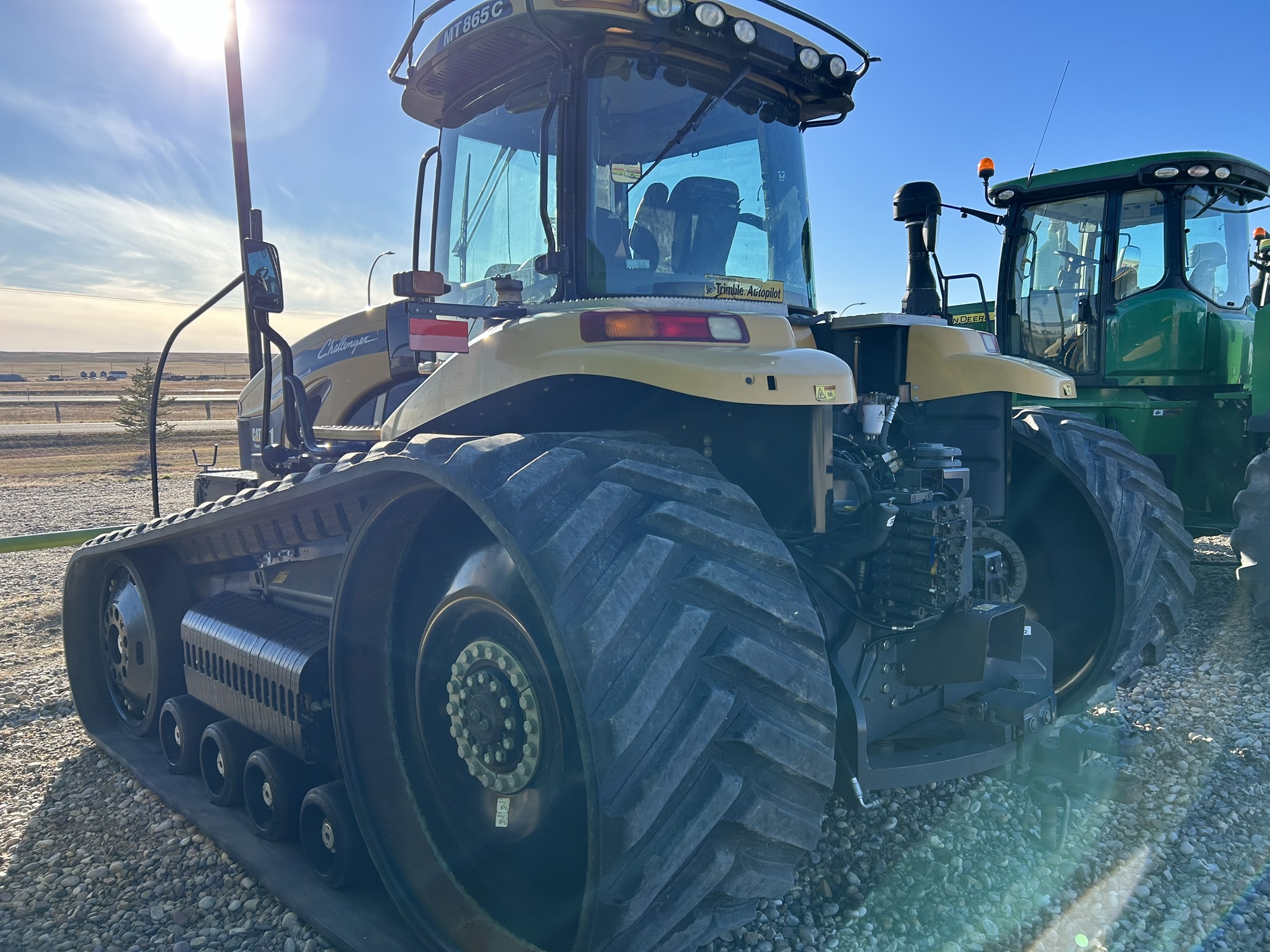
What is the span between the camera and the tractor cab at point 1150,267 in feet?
23.7

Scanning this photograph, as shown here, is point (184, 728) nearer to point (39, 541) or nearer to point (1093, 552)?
point (39, 541)

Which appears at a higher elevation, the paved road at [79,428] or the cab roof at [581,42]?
the cab roof at [581,42]

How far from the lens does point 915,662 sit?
300cm

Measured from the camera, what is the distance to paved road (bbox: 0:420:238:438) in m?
29.6

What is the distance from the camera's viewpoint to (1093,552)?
13.1 ft

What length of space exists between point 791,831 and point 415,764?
1.47 m

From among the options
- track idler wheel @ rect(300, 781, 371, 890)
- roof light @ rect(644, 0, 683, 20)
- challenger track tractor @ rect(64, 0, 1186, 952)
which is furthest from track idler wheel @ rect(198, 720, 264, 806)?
roof light @ rect(644, 0, 683, 20)

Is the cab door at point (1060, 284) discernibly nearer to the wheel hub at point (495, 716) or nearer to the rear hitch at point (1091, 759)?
the rear hitch at point (1091, 759)

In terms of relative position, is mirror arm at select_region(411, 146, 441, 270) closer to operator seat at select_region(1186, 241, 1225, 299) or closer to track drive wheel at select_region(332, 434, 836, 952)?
track drive wheel at select_region(332, 434, 836, 952)

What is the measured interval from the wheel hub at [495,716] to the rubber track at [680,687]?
540 mm

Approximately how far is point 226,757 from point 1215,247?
7.98m

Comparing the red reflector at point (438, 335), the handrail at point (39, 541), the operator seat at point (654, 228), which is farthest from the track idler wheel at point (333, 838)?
the handrail at point (39, 541)

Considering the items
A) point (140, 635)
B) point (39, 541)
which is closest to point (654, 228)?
point (140, 635)

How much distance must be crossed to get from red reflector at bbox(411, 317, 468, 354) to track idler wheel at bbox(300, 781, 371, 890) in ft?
5.38
